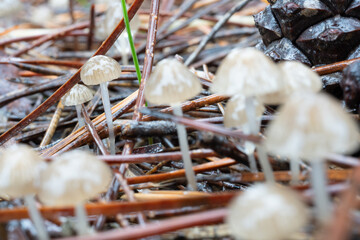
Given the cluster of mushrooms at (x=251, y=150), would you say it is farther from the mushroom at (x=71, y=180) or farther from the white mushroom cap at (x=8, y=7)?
the white mushroom cap at (x=8, y=7)

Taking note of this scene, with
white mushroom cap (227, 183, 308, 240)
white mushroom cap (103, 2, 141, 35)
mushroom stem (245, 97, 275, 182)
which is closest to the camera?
white mushroom cap (227, 183, 308, 240)

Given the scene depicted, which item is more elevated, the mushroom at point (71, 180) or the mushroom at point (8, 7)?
the mushroom at point (8, 7)

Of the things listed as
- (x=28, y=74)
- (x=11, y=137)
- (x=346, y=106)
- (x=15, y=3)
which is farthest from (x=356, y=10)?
(x=15, y=3)

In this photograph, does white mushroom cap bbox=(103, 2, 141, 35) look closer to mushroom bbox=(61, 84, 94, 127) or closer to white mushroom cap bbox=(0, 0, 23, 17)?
mushroom bbox=(61, 84, 94, 127)

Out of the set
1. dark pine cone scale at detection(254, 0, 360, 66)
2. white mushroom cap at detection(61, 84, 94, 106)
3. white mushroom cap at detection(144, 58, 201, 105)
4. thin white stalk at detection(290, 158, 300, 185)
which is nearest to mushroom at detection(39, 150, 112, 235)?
white mushroom cap at detection(144, 58, 201, 105)

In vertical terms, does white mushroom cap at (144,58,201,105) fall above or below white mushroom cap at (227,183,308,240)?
above

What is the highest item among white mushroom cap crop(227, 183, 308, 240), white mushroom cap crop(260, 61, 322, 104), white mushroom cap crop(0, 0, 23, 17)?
white mushroom cap crop(0, 0, 23, 17)

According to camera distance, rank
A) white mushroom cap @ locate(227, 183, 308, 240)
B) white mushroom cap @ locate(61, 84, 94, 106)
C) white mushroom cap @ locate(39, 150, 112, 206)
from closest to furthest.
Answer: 1. white mushroom cap @ locate(227, 183, 308, 240)
2. white mushroom cap @ locate(39, 150, 112, 206)
3. white mushroom cap @ locate(61, 84, 94, 106)

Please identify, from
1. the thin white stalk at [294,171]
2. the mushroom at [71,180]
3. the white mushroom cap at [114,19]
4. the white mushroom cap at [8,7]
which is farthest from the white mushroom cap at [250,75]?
the white mushroom cap at [8,7]
